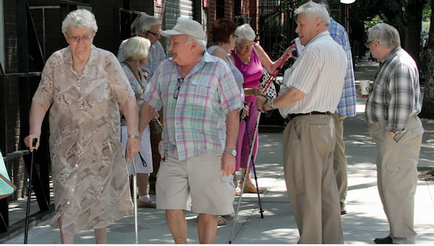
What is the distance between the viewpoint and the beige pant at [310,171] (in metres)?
4.39

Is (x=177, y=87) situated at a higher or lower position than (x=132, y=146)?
higher

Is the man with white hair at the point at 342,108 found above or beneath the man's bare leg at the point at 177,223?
above

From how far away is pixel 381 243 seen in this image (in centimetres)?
481

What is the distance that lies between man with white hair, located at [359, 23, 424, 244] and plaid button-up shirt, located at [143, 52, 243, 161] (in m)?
1.40

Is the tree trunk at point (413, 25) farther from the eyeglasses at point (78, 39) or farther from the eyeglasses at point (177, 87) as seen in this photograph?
the eyeglasses at point (78, 39)

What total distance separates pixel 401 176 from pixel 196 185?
1.80 meters

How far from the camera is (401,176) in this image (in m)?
4.63

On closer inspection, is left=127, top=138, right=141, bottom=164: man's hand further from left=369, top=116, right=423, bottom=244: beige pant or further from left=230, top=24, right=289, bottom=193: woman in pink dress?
left=230, top=24, right=289, bottom=193: woman in pink dress

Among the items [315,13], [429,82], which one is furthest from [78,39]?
[429,82]

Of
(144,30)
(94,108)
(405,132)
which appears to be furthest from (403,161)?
(144,30)

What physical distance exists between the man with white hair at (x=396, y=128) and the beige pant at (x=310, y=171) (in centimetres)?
53

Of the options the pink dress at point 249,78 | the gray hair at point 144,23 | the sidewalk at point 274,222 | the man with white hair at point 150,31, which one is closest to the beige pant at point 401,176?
the sidewalk at point 274,222

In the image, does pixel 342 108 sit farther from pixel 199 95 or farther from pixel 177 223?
pixel 177 223

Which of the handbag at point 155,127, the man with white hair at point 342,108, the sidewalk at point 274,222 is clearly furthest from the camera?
the handbag at point 155,127
